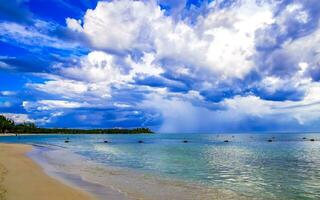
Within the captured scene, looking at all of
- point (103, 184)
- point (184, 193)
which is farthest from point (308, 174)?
point (103, 184)

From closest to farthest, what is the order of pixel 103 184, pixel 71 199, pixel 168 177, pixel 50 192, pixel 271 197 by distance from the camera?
pixel 71 199 → pixel 50 192 → pixel 271 197 → pixel 103 184 → pixel 168 177

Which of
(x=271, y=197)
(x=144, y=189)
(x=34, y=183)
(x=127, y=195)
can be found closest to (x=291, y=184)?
(x=271, y=197)

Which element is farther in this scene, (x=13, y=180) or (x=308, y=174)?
(x=308, y=174)

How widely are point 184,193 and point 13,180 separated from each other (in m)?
12.2

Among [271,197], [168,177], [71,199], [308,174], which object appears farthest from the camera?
[308,174]

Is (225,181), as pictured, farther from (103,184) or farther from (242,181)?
(103,184)

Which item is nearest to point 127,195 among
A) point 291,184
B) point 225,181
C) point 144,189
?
point 144,189

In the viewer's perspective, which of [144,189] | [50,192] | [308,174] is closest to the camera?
[50,192]

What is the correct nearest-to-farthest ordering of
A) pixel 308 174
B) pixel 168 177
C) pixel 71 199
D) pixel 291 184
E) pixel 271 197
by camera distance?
pixel 71 199 → pixel 271 197 → pixel 291 184 → pixel 168 177 → pixel 308 174

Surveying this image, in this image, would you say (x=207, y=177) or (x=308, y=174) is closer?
(x=207, y=177)

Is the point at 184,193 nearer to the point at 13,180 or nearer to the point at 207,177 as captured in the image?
the point at 207,177

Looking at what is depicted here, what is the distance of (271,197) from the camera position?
21469 mm

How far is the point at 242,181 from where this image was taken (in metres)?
28.0

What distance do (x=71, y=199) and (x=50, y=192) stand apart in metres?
2.50
